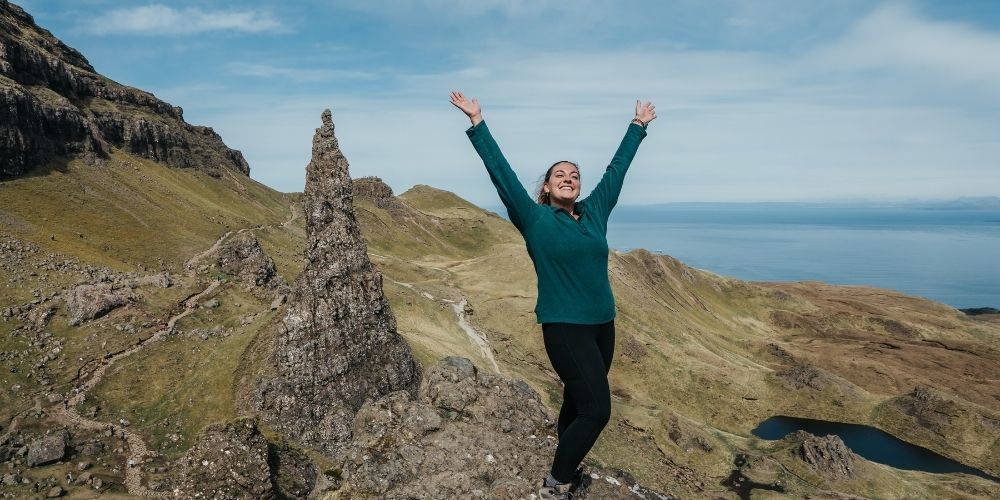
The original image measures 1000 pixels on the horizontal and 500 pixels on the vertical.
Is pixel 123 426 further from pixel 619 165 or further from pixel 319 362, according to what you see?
pixel 619 165

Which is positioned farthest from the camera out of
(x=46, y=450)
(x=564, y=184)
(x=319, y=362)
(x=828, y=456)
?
(x=828, y=456)

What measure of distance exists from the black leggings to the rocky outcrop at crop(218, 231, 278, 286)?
234ft

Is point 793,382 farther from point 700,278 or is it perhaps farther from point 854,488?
point 700,278

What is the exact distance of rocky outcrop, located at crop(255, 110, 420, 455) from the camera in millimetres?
41188

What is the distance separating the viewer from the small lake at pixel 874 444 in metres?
82.9

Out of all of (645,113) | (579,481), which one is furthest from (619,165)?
(579,481)

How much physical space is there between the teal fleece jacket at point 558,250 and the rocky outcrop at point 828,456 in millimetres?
76713

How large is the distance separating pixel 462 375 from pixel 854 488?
7378cm

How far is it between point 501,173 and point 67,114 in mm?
126792

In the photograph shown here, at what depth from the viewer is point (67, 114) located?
328ft

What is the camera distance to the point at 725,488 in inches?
2431

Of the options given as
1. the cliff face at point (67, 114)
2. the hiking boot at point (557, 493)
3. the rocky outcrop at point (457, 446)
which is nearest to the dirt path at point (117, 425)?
the rocky outcrop at point (457, 446)

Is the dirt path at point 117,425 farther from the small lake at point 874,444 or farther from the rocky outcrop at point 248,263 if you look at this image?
the small lake at point 874,444

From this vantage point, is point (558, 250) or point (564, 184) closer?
point (558, 250)
